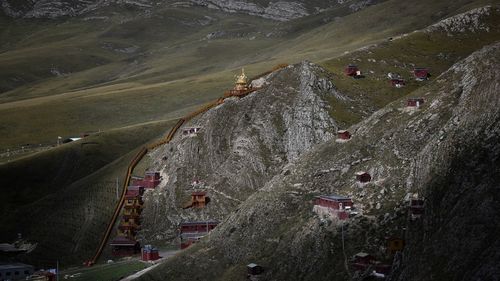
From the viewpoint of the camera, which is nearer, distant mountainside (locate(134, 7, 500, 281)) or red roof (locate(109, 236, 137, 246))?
distant mountainside (locate(134, 7, 500, 281))

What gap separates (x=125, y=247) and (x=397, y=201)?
187 ft

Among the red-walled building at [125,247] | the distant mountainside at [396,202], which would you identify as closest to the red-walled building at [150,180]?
the red-walled building at [125,247]

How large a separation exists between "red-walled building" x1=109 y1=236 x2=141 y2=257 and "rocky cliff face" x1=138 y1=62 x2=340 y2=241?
2.81 meters

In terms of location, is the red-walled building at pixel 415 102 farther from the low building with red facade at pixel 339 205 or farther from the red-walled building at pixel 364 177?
the low building with red facade at pixel 339 205

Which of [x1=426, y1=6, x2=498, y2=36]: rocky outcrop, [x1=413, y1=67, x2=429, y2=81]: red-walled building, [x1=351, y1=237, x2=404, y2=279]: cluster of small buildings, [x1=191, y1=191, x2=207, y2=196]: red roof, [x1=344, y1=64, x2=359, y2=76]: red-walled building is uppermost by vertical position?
[x1=426, y1=6, x2=498, y2=36]: rocky outcrop

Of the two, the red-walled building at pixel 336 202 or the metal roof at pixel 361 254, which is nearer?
the metal roof at pixel 361 254

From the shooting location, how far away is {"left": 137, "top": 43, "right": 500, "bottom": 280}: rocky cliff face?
73500 mm

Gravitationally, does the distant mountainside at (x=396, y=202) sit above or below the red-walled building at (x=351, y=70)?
below

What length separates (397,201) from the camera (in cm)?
8694

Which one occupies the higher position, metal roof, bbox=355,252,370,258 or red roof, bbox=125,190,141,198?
red roof, bbox=125,190,141,198

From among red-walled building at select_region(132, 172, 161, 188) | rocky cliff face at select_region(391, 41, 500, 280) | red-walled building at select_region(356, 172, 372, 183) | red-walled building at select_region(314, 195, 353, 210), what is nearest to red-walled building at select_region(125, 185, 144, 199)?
red-walled building at select_region(132, 172, 161, 188)

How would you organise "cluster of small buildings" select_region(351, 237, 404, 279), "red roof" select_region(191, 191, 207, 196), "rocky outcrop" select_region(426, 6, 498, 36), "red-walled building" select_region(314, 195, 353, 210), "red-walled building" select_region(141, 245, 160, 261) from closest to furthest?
"cluster of small buildings" select_region(351, 237, 404, 279) → "red-walled building" select_region(314, 195, 353, 210) → "red-walled building" select_region(141, 245, 160, 261) → "red roof" select_region(191, 191, 207, 196) → "rocky outcrop" select_region(426, 6, 498, 36)

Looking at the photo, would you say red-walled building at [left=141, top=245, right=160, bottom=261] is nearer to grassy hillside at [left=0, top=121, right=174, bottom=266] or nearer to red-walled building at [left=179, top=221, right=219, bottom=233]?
red-walled building at [left=179, top=221, right=219, bottom=233]

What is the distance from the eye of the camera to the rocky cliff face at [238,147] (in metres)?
130
